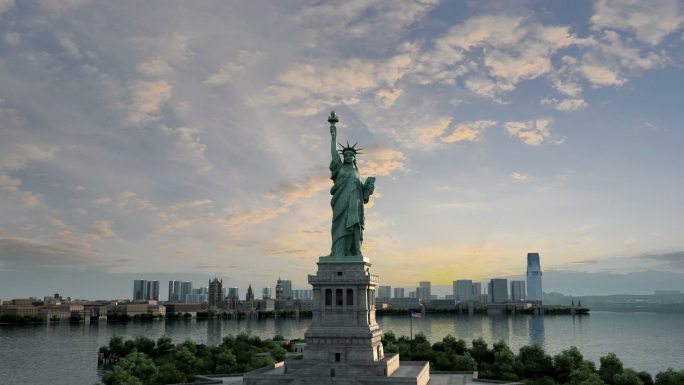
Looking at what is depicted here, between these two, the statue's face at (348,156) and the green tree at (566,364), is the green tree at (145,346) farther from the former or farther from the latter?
the green tree at (566,364)

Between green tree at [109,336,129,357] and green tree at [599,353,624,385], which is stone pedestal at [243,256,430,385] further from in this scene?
green tree at [109,336,129,357]

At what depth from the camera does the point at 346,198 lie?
44375 millimetres

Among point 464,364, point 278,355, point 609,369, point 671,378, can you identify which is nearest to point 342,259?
point 464,364

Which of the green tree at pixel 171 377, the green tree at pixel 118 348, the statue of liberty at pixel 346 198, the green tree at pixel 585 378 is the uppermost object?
the statue of liberty at pixel 346 198

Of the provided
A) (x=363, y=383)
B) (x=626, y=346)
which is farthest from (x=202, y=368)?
(x=626, y=346)

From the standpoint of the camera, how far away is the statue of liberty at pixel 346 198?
144ft

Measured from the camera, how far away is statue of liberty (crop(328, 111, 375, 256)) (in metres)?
43.9

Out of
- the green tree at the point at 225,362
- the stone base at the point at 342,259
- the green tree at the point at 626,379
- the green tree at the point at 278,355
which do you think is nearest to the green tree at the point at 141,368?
the green tree at the point at 225,362

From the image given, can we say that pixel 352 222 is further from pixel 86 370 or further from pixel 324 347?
pixel 86 370

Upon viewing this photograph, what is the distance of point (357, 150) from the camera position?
151ft

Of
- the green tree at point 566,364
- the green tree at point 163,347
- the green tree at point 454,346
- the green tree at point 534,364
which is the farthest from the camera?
the green tree at point 163,347

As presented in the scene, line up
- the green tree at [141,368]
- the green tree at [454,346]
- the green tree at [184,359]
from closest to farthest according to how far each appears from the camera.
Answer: the green tree at [141,368] → the green tree at [184,359] → the green tree at [454,346]

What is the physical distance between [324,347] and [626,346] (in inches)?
3406

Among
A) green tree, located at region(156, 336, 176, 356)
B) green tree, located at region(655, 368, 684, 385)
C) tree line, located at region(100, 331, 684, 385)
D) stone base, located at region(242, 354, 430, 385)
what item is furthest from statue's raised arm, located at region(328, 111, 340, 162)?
green tree, located at region(156, 336, 176, 356)
